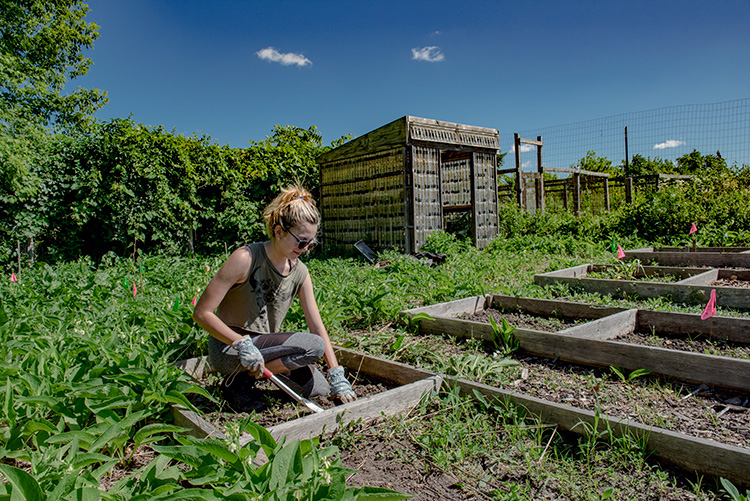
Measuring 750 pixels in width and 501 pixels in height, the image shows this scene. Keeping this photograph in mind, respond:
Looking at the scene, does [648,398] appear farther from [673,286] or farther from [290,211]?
[673,286]

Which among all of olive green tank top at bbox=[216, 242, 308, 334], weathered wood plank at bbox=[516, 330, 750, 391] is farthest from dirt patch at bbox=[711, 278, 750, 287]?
olive green tank top at bbox=[216, 242, 308, 334]

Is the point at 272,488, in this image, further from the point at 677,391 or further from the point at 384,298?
the point at 384,298

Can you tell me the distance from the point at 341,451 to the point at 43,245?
8.30 meters

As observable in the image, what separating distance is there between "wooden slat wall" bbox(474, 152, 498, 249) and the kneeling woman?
8.20m

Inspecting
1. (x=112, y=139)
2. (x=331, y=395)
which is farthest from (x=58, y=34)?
(x=331, y=395)

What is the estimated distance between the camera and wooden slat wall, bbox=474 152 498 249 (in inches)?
429

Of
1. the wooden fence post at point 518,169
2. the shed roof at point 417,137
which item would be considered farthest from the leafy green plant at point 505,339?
the wooden fence post at point 518,169

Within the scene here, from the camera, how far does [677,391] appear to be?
2.95m

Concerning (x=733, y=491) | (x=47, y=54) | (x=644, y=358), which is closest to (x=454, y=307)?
(x=644, y=358)

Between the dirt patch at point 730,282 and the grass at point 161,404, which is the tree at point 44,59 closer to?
the grass at point 161,404

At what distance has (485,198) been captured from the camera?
→ 36.6ft

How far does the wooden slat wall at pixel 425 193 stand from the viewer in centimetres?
962

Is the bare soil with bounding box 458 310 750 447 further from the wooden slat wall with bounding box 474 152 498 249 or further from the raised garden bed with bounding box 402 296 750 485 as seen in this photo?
the wooden slat wall with bounding box 474 152 498 249

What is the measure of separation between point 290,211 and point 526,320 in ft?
9.61
